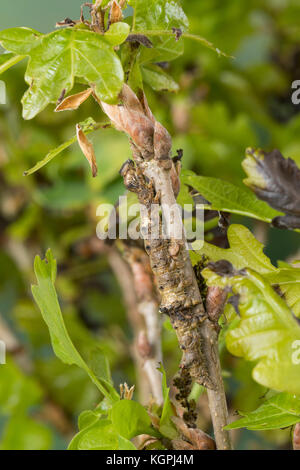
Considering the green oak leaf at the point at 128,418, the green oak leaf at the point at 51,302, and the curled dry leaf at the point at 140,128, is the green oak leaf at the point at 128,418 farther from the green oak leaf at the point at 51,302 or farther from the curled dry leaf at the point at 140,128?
the curled dry leaf at the point at 140,128

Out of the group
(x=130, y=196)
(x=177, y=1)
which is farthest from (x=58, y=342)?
(x=177, y=1)

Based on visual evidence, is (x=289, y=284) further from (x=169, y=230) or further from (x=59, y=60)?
(x=59, y=60)

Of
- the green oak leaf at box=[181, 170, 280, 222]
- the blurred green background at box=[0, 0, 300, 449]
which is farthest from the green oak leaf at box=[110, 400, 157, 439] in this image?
the blurred green background at box=[0, 0, 300, 449]

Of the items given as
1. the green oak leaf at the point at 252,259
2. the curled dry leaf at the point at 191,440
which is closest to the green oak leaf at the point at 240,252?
the green oak leaf at the point at 252,259

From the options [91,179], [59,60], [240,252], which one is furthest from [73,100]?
[91,179]

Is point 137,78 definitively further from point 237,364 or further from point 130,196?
point 237,364

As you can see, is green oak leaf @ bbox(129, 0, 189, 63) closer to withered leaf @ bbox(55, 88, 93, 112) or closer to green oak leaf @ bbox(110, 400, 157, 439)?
withered leaf @ bbox(55, 88, 93, 112)

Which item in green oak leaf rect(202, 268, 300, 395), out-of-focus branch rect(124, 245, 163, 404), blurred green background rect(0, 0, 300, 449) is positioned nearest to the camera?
green oak leaf rect(202, 268, 300, 395)
